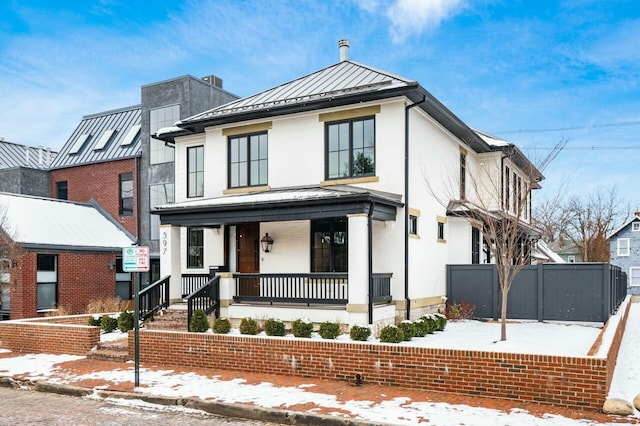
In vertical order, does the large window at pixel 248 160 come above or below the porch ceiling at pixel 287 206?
above

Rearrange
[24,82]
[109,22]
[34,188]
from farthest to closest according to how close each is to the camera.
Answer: [34,188] < [24,82] < [109,22]

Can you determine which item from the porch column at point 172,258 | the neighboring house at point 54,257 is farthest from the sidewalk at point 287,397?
the neighboring house at point 54,257

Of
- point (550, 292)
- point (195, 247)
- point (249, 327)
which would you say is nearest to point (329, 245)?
point (249, 327)

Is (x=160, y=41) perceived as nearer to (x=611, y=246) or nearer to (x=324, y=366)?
(x=324, y=366)

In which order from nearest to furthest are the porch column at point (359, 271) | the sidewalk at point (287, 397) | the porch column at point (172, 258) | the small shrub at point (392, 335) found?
the sidewalk at point (287, 397)
the small shrub at point (392, 335)
the porch column at point (359, 271)
the porch column at point (172, 258)

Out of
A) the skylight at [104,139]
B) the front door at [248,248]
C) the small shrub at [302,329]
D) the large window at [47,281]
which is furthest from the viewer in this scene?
the skylight at [104,139]

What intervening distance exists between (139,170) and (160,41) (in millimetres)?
7698

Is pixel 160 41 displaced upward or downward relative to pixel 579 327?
upward

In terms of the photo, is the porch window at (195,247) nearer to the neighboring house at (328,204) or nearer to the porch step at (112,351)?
the neighboring house at (328,204)

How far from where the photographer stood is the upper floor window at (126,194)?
28016 millimetres

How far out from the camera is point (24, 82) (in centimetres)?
2522

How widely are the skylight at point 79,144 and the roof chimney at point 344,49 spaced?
1822cm

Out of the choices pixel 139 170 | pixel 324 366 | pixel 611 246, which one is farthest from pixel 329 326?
pixel 611 246

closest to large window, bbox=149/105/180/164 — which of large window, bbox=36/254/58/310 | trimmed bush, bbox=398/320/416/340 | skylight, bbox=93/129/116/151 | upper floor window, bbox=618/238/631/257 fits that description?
skylight, bbox=93/129/116/151
